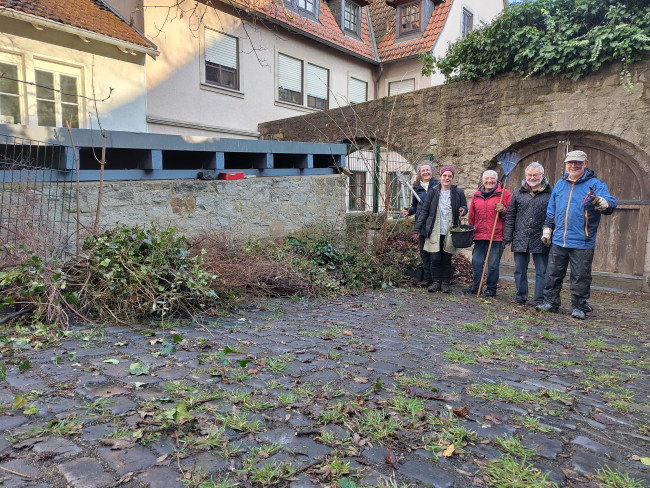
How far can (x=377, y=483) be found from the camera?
1794 mm

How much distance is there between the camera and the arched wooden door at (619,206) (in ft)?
24.5

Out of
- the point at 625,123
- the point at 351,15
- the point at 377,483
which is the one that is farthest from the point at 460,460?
the point at 351,15

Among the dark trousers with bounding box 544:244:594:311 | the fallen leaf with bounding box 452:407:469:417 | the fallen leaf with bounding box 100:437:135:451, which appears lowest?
the fallen leaf with bounding box 452:407:469:417

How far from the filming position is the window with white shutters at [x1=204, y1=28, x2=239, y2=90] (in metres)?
12.6

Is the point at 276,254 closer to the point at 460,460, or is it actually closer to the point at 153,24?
the point at 460,460

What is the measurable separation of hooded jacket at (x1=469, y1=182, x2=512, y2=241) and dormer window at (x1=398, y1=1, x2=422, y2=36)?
1322 cm

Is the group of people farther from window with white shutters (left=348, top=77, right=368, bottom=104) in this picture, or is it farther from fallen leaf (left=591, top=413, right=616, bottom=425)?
window with white shutters (left=348, top=77, right=368, bottom=104)

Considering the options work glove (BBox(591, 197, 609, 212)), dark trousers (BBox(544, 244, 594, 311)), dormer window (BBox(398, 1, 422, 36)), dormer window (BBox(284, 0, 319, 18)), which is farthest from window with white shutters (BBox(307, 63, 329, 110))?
work glove (BBox(591, 197, 609, 212))

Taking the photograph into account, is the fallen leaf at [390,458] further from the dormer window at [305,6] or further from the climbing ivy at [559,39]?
the dormer window at [305,6]

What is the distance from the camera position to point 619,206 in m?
7.66

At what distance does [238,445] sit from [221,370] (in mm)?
934

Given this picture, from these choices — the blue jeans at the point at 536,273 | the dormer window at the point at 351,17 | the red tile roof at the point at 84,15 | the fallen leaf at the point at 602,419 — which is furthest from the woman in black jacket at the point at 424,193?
the dormer window at the point at 351,17

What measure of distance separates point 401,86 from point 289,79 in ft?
16.5

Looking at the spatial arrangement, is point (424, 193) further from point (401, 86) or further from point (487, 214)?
point (401, 86)
